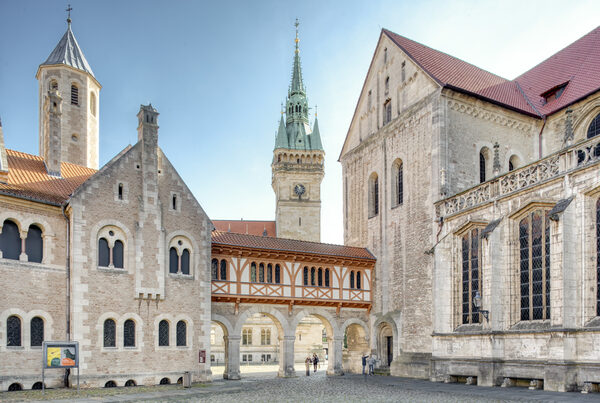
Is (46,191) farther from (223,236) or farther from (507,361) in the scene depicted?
(507,361)

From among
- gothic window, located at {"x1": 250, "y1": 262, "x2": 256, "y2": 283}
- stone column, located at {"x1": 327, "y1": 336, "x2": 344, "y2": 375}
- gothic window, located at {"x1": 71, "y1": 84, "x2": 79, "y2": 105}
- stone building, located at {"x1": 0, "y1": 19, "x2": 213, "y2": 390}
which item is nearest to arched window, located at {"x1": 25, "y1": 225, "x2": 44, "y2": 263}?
stone building, located at {"x1": 0, "y1": 19, "x2": 213, "y2": 390}

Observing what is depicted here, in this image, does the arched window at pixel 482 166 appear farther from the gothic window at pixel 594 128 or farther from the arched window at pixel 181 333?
the arched window at pixel 181 333

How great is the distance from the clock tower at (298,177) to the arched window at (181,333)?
126 feet

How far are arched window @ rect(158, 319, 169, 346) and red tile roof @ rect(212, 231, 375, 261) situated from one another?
4.53 meters

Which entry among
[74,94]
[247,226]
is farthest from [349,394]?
[247,226]

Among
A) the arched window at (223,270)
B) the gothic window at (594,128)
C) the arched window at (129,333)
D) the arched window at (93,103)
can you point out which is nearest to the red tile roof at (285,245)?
the arched window at (223,270)

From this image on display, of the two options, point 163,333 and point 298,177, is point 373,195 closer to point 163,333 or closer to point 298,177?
point 163,333

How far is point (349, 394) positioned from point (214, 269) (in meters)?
10.3

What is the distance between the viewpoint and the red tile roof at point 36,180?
71.1ft

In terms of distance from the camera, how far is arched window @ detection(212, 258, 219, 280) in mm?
26830

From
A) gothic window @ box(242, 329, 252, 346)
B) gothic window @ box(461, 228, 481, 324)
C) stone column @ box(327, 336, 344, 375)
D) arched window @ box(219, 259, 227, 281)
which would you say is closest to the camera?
gothic window @ box(461, 228, 481, 324)

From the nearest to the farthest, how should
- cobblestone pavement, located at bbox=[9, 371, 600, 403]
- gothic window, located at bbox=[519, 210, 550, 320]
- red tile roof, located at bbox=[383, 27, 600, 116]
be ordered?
1. cobblestone pavement, located at bbox=[9, 371, 600, 403]
2. gothic window, located at bbox=[519, 210, 550, 320]
3. red tile roof, located at bbox=[383, 27, 600, 116]

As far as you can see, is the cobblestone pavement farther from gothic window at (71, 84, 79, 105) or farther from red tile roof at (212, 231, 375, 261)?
gothic window at (71, 84, 79, 105)

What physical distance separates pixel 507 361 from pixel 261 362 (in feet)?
114
